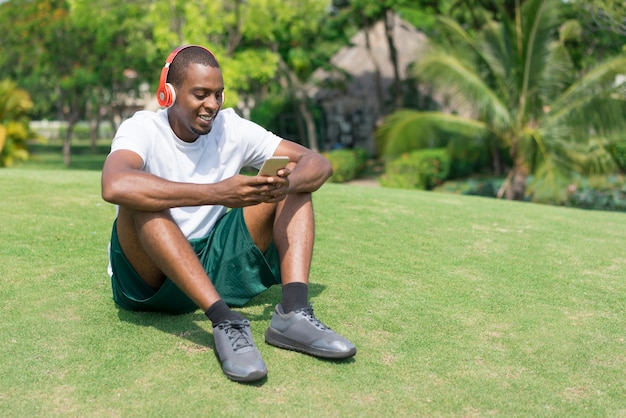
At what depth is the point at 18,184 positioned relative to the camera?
785 cm

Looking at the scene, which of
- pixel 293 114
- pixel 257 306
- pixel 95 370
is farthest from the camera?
pixel 293 114

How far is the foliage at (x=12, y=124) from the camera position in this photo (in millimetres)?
18781

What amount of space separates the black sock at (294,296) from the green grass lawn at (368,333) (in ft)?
0.74

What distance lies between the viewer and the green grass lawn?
2.89 meters

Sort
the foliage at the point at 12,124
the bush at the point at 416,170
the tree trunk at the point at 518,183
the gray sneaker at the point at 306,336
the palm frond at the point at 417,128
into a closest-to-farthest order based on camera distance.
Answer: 1. the gray sneaker at the point at 306,336
2. the palm frond at the point at 417,128
3. the tree trunk at the point at 518,183
4. the foliage at the point at 12,124
5. the bush at the point at 416,170

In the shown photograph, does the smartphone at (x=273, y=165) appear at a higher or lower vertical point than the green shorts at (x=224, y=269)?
higher

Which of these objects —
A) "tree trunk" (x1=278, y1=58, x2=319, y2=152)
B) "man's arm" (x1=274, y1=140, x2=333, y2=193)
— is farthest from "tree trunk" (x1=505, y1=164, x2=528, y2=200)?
"man's arm" (x1=274, y1=140, x2=333, y2=193)

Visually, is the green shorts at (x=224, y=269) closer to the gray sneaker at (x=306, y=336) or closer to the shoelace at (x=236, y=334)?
the gray sneaker at (x=306, y=336)

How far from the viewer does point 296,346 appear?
10.9 feet

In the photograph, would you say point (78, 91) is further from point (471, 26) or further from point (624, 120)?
point (624, 120)

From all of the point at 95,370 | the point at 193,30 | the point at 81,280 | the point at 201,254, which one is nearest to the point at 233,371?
the point at 95,370

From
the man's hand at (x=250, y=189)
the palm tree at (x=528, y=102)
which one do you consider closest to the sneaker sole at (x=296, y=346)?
the man's hand at (x=250, y=189)

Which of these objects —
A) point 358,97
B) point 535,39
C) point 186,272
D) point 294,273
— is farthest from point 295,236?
point 358,97

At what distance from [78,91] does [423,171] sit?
21174 mm
